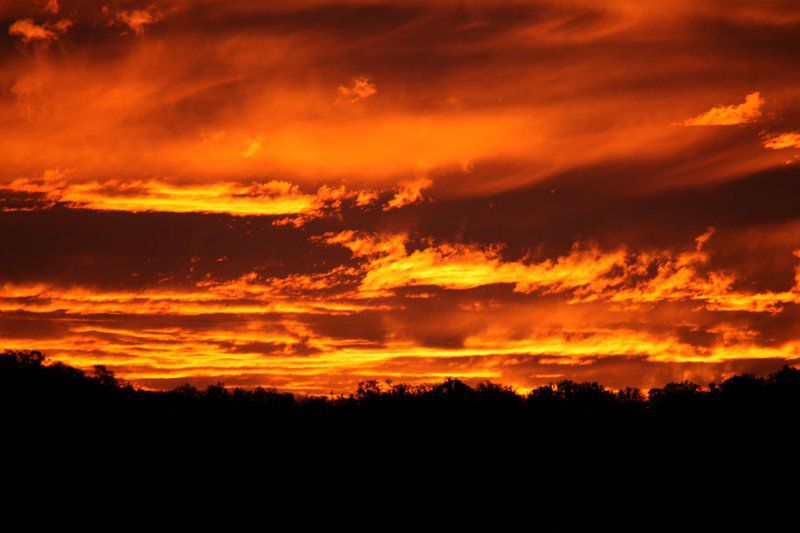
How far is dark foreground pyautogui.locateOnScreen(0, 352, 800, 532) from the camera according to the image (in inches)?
1832

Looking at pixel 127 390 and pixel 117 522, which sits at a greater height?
pixel 127 390

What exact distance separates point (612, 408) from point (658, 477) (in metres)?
17.2

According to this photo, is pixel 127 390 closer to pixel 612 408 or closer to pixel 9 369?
pixel 9 369

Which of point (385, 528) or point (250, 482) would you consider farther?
point (250, 482)

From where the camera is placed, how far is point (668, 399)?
2758 inches

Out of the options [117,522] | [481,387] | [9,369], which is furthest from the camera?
[481,387]

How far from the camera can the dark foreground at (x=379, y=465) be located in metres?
46.5

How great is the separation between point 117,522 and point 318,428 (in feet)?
55.7

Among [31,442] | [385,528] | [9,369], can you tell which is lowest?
[385,528]

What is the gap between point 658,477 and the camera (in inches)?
2012

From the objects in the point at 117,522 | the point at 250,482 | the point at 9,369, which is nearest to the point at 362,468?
the point at 250,482

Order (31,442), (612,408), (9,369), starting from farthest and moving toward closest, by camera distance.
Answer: (612,408) → (9,369) → (31,442)

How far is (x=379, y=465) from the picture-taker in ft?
175

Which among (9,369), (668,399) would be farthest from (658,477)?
(9,369)
